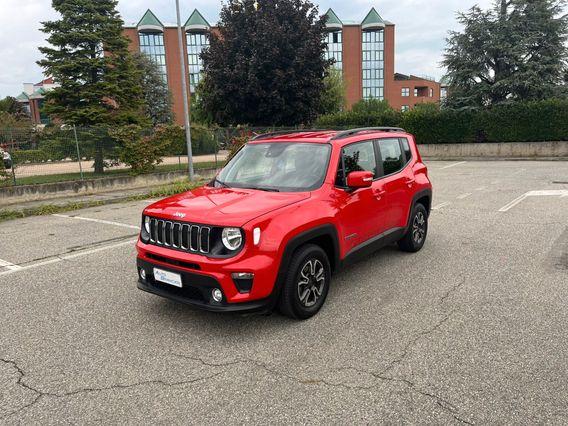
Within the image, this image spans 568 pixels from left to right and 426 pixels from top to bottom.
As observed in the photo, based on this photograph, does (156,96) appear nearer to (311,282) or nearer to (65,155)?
(65,155)

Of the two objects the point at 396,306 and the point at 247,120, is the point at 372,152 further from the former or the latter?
the point at 247,120

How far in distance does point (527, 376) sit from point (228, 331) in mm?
2342

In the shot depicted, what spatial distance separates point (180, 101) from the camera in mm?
78562

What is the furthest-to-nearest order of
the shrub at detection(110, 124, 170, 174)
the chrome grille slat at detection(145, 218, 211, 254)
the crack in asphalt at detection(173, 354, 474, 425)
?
the shrub at detection(110, 124, 170, 174)
the chrome grille slat at detection(145, 218, 211, 254)
the crack in asphalt at detection(173, 354, 474, 425)

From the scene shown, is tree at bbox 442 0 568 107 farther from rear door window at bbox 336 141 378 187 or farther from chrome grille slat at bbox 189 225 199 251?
chrome grille slat at bbox 189 225 199 251

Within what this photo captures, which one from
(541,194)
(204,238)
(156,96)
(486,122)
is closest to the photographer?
(204,238)

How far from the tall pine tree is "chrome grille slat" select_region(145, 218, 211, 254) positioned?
15759mm

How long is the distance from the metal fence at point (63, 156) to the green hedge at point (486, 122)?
1526cm

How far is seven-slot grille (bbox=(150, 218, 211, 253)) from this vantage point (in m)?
3.66

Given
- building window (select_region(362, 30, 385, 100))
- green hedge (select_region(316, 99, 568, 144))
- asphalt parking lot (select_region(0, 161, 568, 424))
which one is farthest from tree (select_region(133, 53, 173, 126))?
asphalt parking lot (select_region(0, 161, 568, 424))

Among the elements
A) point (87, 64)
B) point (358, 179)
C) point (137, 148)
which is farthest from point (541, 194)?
point (87, 64)

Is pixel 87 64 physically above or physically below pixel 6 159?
above

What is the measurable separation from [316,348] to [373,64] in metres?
86.2

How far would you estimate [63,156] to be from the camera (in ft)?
44.2
